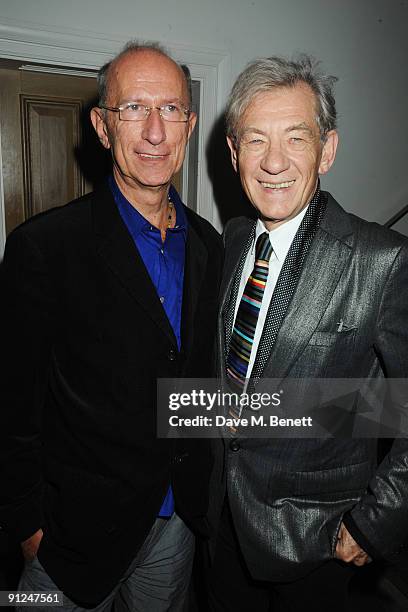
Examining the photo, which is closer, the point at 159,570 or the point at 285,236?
the point at 285,236

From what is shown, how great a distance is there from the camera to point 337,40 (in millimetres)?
2732

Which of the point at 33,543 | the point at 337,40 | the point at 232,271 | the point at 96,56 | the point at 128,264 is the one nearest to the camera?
the point at 128,264

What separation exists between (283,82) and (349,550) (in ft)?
4.81

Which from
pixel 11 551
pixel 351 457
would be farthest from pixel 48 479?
pixel 11 551

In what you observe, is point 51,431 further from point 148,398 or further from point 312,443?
point 312,443

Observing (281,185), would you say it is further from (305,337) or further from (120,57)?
(120,57)

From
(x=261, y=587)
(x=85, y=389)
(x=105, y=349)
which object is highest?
(x=105, y=349)

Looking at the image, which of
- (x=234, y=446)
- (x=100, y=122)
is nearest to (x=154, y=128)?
(x=100, y=122)

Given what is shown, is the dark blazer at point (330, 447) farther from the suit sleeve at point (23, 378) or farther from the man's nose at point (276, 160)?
the suit sleeve at point (23, 378)

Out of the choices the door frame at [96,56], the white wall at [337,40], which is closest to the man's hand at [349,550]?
the door frame at [96,56]

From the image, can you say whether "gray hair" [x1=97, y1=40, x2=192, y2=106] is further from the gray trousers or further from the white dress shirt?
the gray trousers

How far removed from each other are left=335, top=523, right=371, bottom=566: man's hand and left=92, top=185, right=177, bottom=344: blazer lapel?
0.81 m

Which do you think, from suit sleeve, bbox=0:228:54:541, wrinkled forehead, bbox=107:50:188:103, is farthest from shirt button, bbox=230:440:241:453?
wrinkled forehead, bbox=107:50:188:103

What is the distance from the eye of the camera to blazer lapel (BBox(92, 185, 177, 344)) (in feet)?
4.48
